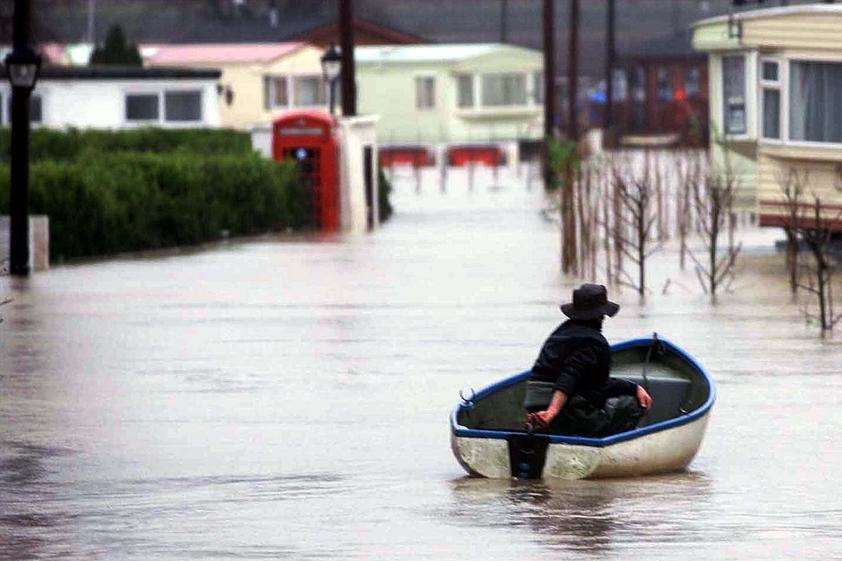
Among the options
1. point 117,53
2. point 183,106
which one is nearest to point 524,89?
point 117,53

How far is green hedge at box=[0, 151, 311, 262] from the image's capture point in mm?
31734

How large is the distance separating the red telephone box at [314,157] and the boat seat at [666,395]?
26750mm

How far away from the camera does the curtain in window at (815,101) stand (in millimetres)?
29891

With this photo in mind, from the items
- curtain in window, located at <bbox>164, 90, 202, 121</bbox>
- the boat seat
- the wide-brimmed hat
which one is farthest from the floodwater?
curtain in window, located at <bbox>164, 90, 202, 121</bbox>

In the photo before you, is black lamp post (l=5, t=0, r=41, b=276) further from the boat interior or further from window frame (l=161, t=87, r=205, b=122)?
window frame (l=161, t=87, r=205, b=122)

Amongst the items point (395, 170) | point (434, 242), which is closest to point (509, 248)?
point (434, 242)

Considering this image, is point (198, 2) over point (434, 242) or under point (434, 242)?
over

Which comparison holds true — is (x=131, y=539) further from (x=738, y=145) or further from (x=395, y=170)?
(x=395, y=170)

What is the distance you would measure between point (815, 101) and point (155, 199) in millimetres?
9764

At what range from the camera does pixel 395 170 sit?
7488 centimetres

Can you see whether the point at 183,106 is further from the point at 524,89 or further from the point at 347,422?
the point at 347,422

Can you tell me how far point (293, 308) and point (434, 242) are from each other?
12.9m

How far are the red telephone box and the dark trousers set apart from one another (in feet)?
91.1

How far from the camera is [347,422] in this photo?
15.8 meters
